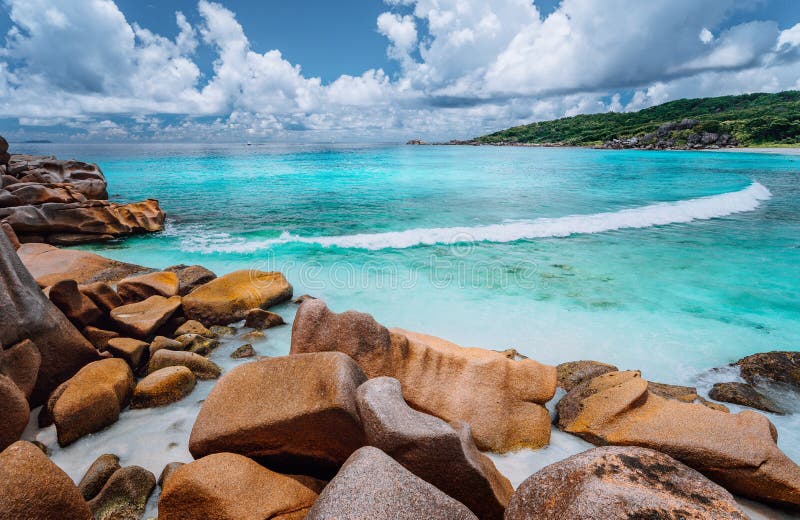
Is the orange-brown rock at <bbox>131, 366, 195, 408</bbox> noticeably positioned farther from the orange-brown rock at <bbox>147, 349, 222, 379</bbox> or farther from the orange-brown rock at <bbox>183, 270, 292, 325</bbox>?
the orange-brown rock at <bbox>183, 270, 292, 325</bbox>

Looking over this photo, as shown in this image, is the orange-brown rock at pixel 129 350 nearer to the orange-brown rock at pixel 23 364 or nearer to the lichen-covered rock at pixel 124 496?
the orange-brown rock at pixel 23 364

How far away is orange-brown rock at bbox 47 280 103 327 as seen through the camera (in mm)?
5293

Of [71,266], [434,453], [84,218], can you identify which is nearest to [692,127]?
[84,218]

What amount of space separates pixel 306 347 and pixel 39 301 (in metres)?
3.08

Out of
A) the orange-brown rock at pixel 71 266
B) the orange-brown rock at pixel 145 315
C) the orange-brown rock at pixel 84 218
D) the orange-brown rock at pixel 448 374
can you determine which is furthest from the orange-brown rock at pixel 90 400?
the orange-brown rock at pixel 84 218

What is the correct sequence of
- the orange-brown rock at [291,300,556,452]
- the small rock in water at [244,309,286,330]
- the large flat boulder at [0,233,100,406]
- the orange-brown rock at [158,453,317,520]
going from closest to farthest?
the orange-brown rock at [158,453,317,520], the orange-brown rock at [291,300,556,452], the large flat boulder at [0,233,100,406], the small rock in water at [244,309,286,330]

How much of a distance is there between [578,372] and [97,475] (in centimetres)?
523

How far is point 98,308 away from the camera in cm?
592

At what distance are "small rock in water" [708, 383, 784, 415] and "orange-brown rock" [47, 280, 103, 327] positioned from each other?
8.26 meters

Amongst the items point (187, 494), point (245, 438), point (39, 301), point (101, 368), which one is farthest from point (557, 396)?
point (39, 301)

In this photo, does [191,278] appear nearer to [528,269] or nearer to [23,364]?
[23,364]

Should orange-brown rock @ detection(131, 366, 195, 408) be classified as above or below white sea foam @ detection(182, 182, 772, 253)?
above

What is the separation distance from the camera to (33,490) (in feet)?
8.07

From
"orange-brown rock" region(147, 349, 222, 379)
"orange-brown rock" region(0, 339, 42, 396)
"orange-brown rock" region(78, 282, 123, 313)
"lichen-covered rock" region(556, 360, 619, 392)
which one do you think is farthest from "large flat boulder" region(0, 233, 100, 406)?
"lichen-covered rock" region(556, 360, 619, 392)
